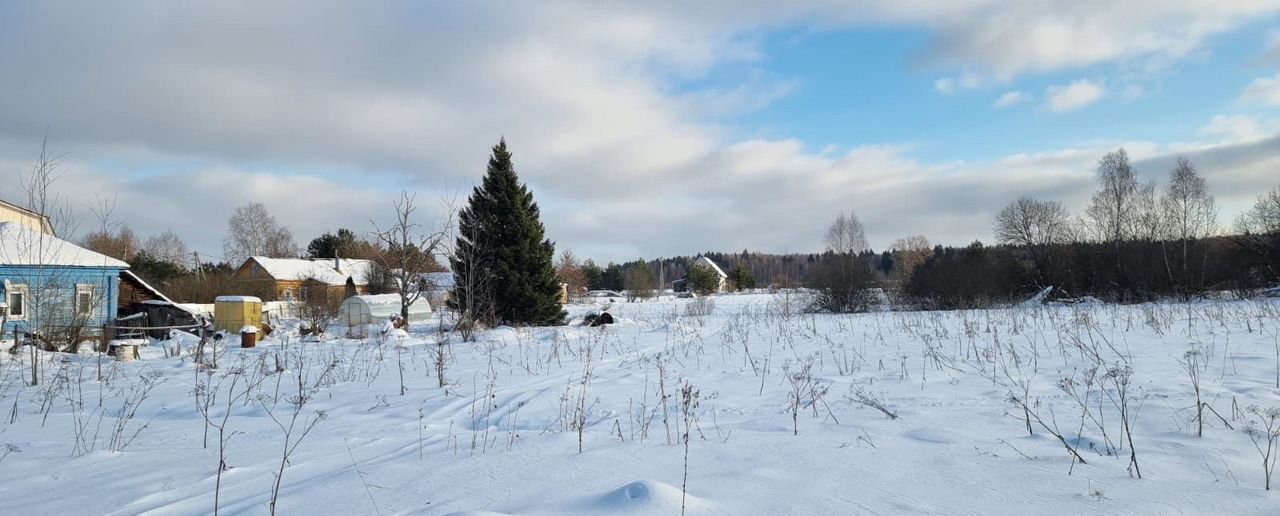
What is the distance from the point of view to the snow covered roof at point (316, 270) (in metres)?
45.8

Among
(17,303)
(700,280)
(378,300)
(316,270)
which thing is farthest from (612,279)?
(17,303)

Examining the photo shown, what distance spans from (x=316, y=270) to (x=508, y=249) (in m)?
33.2

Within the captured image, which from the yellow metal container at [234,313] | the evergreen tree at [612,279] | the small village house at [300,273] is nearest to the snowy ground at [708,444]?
the yellow metal container at [234,313]

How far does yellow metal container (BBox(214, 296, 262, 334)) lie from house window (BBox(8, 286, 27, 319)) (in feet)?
16.3

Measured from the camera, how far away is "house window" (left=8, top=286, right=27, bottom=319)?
1958 centimetres

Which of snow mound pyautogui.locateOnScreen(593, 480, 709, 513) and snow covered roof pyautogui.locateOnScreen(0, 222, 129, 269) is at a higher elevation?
snow covered roof pyautogui.locateOnScreen(0, 222, 129, 269)

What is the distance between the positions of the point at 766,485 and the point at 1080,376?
14.0ft

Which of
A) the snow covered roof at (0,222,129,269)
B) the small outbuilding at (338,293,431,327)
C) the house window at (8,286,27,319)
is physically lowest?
the small outbuilding at (338,293,431,327)

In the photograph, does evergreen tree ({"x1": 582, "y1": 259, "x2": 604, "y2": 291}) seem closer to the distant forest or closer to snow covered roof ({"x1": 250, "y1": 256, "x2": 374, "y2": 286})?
snow covered roof ({"x1": 250, "y1": 256, "x2": 374, "y2": 286})

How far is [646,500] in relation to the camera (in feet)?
8.81

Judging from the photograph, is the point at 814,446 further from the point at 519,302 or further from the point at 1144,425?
the point at 519,302

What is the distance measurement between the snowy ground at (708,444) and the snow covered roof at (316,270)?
4107 centimetres

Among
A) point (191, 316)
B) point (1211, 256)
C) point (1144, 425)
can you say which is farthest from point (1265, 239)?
point (191, 316)

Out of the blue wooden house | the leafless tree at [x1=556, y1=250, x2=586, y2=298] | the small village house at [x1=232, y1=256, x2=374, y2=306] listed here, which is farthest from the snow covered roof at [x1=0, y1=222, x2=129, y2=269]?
the leafless tree at [x1=556, y1=250, x2=586, y2=298]
